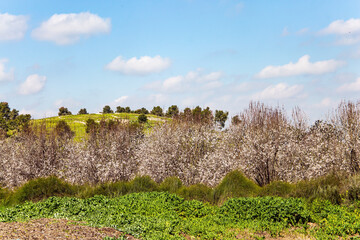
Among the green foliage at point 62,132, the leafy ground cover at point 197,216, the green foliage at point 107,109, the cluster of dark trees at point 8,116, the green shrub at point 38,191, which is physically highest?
the green foliage at point 107,109

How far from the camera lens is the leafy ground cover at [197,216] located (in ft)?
27.8

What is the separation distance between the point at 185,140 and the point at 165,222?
10040 mm

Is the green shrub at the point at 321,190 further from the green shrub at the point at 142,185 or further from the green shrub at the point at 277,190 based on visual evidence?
the green shrub at the point at 142,185

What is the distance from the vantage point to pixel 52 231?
690 cm

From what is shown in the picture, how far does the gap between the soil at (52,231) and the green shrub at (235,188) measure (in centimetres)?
611

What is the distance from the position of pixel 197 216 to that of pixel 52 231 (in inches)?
192

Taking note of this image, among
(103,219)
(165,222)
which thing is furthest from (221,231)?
(103,219)

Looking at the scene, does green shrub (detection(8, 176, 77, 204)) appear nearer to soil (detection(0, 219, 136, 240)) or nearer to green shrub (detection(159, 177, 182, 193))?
green shrub (detection(159, 177, 182, 193))

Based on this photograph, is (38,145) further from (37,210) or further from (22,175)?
(37,210)

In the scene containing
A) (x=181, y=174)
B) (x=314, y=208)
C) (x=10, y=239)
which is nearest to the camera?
(x=10, y=239)

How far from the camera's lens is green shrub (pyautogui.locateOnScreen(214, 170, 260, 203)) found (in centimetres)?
1287

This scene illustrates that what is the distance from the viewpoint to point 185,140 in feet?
61.5

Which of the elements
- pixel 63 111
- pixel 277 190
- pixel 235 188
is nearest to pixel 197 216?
pixel 235 188

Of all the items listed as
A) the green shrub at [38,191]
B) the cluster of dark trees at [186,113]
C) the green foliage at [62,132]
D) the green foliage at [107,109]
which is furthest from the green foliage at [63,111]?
the green shrub at [38,191]
